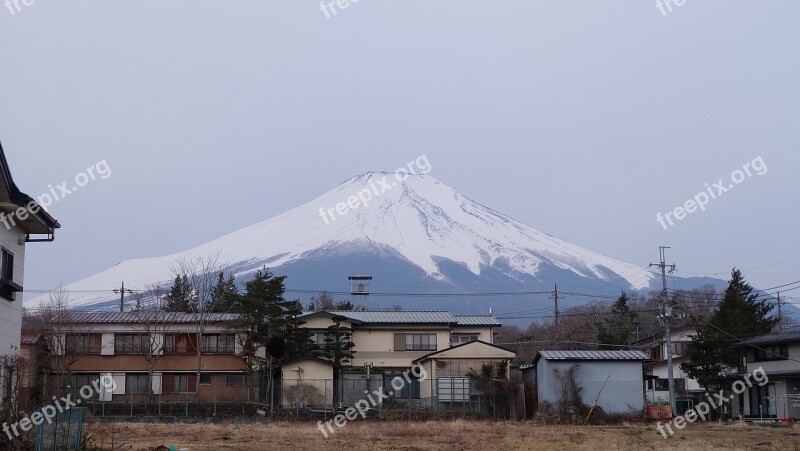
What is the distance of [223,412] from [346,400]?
5.32m

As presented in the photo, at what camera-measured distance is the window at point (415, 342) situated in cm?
4816

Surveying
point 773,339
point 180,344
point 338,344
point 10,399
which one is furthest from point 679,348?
point 10,399

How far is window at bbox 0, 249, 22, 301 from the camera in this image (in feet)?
61.1

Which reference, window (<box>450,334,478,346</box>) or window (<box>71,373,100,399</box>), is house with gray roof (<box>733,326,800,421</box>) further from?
window (<box>71,373,100,399</box>)

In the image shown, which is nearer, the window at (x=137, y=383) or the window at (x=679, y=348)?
the window at (x=137, y=383)

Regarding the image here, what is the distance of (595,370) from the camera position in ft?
117

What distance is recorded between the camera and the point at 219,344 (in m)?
45.1

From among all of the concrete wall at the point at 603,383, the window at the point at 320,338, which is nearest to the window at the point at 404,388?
the window at the point at 320,338

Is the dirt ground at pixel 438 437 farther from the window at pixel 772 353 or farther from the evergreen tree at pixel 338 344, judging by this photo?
the evergreen tree at pixel 338 344

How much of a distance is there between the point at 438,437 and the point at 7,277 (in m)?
11.8

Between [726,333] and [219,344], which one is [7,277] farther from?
[726,333]

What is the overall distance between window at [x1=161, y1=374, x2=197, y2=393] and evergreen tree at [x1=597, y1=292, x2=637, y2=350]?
26470 millimetres

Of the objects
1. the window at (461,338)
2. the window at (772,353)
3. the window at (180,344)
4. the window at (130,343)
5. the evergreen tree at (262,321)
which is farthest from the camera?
the window at (461,338)
